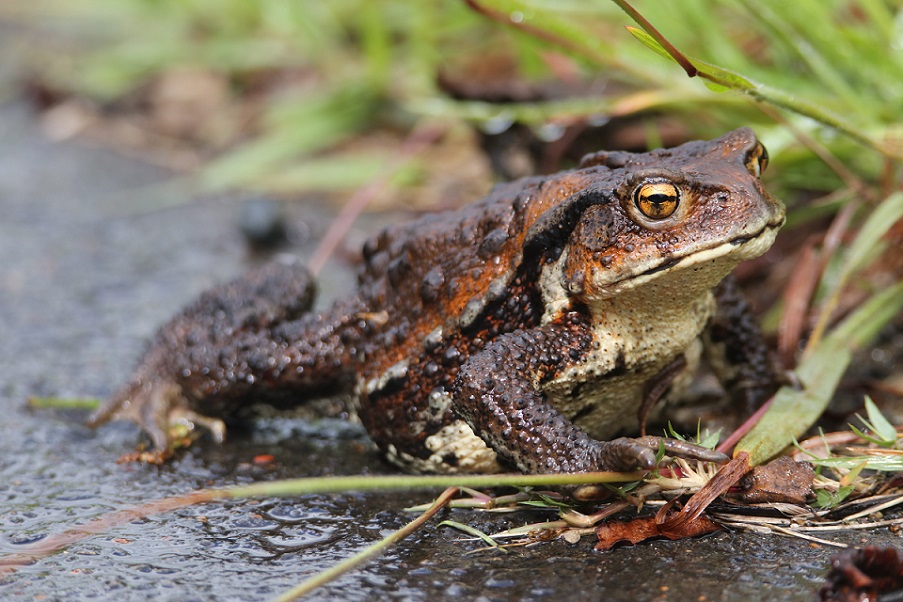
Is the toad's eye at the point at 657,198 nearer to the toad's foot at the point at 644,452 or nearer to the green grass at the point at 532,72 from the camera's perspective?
the green grass at the point at 532,72

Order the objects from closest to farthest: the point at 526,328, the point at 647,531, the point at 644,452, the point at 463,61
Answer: the point at 644,452 < the point at 647,531 < the point at 526,328 < the point at 463,61


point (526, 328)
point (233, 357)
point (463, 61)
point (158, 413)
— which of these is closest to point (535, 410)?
point (526, 328)

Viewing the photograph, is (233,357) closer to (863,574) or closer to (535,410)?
(535,410)

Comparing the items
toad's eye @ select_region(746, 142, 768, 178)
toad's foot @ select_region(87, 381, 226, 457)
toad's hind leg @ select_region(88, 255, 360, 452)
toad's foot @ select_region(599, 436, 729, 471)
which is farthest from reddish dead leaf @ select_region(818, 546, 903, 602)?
toad's foot @ select_region(87, 381, 226, 457)

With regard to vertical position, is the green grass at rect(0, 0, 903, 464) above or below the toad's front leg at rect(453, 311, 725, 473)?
above

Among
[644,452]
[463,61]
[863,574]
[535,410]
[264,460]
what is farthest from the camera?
[463,61]

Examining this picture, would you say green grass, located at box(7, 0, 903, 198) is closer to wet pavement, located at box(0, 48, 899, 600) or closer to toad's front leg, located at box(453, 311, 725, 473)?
toad's front leg, located at box(453, 311, 725, 473)
